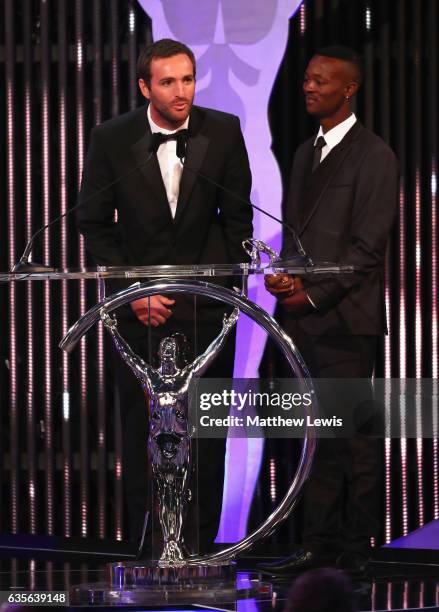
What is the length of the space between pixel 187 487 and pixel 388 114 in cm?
247

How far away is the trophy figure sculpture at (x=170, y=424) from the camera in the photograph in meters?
3.71

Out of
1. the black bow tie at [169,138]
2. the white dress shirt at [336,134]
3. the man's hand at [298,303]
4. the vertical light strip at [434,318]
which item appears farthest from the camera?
the vertical light strip at [434,318]

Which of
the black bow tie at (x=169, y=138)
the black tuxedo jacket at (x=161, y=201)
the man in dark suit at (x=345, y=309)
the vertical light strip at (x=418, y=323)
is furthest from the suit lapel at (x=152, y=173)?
the vertical light strip at (x=418, y=323)

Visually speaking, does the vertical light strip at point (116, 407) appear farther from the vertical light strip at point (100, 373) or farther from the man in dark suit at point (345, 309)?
the man in dark suit at point (345, 309)

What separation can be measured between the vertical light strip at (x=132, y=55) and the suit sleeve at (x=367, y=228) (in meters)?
1.47

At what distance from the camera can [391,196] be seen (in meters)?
4.69

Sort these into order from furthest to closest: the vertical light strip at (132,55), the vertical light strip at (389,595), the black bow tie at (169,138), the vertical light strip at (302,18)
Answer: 1. the vertical light strip at (132,55)
2. the vertical light strip at (302,18)
3. the black bow tie at (169,138)
4. the vertical light strip at (389,595)

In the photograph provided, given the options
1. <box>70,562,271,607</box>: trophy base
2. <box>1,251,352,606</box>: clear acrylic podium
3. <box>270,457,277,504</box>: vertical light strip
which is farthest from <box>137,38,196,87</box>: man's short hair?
<box>270,457,277,504</box>: vertical light strip

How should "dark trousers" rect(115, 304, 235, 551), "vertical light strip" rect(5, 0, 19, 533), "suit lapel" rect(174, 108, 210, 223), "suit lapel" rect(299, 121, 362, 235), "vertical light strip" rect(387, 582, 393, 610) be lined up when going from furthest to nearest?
"vertical light strip" rect(5, 0, 19, 533) < "suit lapel" rect(299, 121, 362, 235) < "suit lapel" rect(174, 108, 210, 223) < "vertical light strip" rect(387, 582, 393, 610) < "dark trousers" rect(115, 304, 235, 551)

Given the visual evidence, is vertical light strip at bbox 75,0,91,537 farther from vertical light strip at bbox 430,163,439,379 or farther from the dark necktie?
vertical light strip at bbox 430,163,439,379

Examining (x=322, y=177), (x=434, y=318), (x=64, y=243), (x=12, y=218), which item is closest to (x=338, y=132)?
(x=322, y=177)

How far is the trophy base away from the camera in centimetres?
370

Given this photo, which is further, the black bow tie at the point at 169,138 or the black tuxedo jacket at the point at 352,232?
the black tuxedo jacket at the point at 352,232

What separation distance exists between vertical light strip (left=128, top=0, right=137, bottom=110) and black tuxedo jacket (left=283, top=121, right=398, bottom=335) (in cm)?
132
